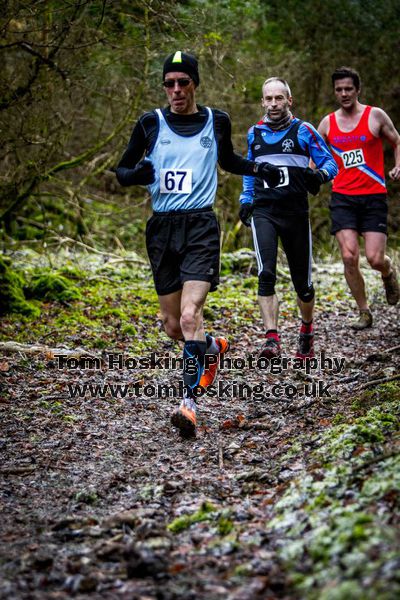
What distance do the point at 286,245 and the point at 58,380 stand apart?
2416 millimetres

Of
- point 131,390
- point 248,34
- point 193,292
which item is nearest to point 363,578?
point 193,292

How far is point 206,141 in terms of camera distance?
17.3ft

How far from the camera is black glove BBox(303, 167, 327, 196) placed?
630 cm

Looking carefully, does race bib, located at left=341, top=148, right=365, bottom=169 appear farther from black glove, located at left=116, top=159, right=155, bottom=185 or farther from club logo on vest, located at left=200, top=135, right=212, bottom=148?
black glove, located at left=116, top=159, right=155, bottom=185

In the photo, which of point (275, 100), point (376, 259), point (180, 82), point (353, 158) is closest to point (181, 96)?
point (180, 82)

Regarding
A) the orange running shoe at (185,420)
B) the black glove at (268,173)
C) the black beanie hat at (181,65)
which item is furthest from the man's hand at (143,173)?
the orange running shoe at (185,420)

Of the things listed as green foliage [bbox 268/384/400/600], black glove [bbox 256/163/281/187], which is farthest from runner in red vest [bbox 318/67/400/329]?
green foliage [bbox 268/384/400/600]

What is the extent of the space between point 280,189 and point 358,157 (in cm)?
181

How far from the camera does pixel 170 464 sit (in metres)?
4.54

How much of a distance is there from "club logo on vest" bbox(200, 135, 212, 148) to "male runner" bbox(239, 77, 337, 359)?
1.34 metres

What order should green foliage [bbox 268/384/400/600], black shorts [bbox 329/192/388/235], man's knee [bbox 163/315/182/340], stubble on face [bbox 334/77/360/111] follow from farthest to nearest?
black shorts [bbox 329/192/388/235], stubble on face [bbox 334/77/360/111], man's knee [bbox 163/315/182/340], green foliage [bbox 268/384/400/600]

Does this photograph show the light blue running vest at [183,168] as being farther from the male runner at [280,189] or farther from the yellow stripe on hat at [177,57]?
the male runner at [280,189]

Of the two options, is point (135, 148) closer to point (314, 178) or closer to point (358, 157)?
point (314, 178)

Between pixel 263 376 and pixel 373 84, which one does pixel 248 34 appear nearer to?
pixel 373 84
